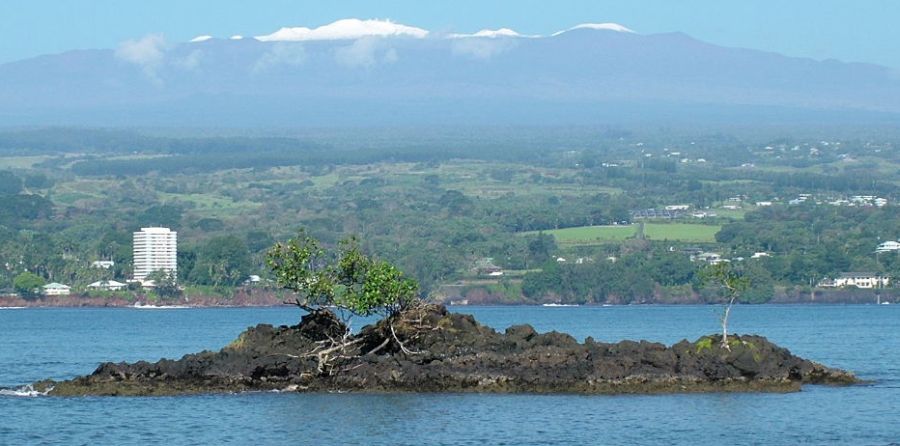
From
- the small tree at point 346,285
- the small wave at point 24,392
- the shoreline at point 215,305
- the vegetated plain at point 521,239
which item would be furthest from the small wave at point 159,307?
the small wave at point 24,392

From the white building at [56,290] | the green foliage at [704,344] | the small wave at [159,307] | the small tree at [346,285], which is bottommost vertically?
the small wave at [159,307]

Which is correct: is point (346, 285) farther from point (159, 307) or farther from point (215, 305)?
point (215, 305)

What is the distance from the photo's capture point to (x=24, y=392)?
52875 millimetres

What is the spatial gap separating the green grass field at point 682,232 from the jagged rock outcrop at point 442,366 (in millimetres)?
96990

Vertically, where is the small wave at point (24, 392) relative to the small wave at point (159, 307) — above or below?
above

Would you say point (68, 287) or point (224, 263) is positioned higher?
point (224, 263)

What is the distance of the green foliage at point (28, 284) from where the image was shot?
14388 cm

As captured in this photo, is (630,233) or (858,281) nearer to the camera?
(858,281)

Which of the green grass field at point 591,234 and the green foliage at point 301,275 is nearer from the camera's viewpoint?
the green foliage at point 301,275

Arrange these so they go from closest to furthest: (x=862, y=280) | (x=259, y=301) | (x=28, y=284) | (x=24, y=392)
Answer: (x=24, y=392) < (x=862, y=280) < (x=259, y=301) < (x=28, y=284)

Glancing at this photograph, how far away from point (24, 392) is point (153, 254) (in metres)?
96.8

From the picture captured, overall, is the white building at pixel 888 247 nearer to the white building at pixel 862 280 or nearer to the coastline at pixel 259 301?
the white building at pixel 862 280

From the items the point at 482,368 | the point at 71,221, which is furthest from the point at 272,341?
the point at 71,221

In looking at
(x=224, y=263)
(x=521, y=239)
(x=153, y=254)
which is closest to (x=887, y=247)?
(x=521, y=239)
